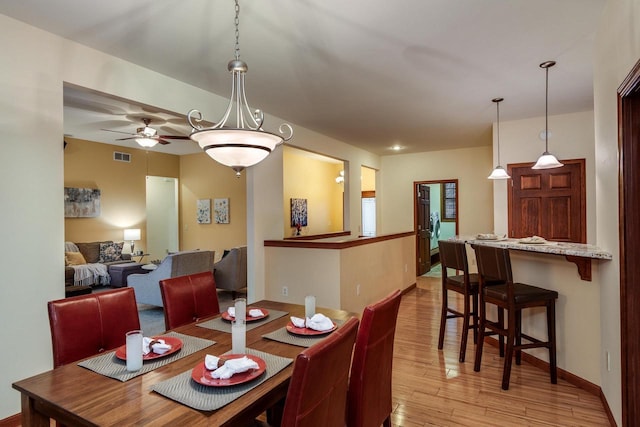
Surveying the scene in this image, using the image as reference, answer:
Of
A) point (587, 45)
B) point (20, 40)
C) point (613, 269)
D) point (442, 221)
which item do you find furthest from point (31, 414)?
point (442, 221)

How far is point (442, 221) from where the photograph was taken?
377 inches

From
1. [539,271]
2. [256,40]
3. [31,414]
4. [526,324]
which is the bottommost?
[526,324]

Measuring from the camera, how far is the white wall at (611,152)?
1.91 metres

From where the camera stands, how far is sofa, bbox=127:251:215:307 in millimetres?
4941

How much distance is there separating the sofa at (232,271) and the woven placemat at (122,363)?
4.20 meters

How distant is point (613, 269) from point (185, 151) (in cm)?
782

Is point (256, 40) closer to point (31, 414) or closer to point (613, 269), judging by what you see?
point (31, 414)

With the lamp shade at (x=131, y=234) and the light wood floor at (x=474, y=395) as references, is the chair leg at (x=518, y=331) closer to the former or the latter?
the light wood floor at (x=474, y=395)

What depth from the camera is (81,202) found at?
6625mm

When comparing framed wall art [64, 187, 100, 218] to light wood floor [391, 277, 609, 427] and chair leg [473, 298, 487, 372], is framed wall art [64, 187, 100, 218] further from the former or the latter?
chair leg [473, 298, 487, 372]

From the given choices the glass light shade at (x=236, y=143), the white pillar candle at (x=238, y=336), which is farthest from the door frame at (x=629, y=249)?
the white pillar candle at (x=238, y=336)

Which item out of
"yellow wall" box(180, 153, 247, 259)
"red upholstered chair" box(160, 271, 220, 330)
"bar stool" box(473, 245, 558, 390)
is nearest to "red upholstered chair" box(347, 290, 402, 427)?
"red upholstered chair" box(160, 271, 220, 330)

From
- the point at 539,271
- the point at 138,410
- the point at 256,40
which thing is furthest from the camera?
the point at 539,271

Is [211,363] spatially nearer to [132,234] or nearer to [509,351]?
[509,351]
